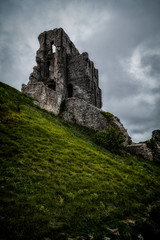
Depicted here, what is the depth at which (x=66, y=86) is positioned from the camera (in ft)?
108

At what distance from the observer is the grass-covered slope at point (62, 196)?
396 cm

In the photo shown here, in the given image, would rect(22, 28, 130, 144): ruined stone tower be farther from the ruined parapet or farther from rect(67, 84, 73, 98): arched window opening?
the ruined parapet

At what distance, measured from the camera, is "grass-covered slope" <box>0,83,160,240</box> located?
13.0 ft

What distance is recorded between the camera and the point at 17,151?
727 cm

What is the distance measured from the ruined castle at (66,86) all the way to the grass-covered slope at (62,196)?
40.4 ft

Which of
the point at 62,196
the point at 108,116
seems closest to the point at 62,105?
the point at 108,116

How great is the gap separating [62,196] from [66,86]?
29851mm

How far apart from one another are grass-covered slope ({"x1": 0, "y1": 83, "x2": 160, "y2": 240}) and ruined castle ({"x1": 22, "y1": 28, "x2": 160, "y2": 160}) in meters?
12.3

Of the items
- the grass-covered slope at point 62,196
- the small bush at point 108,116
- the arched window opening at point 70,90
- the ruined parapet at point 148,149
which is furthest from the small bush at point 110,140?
the arched window opening at point 70,90

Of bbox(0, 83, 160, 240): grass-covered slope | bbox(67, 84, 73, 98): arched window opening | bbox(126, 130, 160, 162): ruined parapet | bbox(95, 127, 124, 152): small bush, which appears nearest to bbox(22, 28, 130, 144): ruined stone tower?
bbox(67, 84, 73, 98): arched window opening

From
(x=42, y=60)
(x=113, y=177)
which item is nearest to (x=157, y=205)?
(x=113, y=177)

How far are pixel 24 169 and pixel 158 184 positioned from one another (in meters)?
10.2

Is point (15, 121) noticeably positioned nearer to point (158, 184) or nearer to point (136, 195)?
point (136, 195)

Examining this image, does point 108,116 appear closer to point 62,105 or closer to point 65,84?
point 62,105
